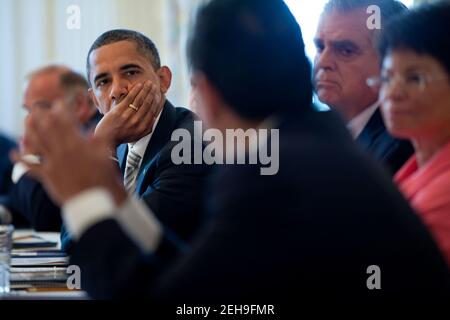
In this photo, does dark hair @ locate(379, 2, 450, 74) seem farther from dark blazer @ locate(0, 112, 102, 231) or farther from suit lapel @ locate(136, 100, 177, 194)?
dark blazer @ locate(0, 112, 102, 231)

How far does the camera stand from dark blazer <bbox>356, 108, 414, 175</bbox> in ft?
3.72

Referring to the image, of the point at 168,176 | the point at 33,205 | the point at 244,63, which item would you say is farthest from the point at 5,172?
the point at 244,63

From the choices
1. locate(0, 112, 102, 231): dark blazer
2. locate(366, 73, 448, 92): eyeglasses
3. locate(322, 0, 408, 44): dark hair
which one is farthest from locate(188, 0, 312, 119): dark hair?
locate(0, 112, 102, 231): dark blazer

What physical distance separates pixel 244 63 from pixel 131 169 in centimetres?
52

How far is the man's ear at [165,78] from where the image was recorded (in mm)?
1454

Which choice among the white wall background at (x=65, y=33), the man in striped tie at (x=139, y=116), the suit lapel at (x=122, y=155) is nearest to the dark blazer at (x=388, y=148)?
the white wall background at (x=65, y=33)

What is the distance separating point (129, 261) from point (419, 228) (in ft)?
1.15

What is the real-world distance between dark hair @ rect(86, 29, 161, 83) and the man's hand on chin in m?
0.06

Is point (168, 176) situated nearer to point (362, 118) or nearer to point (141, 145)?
point (141, 145)

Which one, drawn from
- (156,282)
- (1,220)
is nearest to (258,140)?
(156,282)

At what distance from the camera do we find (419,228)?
0.95m

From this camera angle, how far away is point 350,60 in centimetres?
133

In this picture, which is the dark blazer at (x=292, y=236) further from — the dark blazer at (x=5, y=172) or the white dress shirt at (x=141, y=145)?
the dark blazer at (x=5, y=172)

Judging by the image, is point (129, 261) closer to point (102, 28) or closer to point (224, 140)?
point (224, 140)
